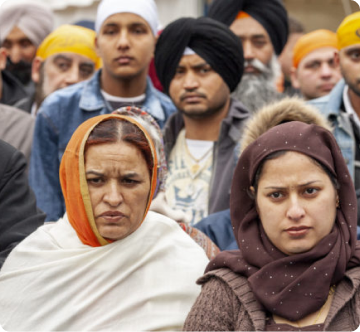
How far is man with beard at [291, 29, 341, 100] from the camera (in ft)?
23.4

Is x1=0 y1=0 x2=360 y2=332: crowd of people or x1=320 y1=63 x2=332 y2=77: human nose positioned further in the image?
x1=320 y1=63 x2=332 y2=77: human nose

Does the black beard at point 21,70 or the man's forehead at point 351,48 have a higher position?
the black beard at point 21,70

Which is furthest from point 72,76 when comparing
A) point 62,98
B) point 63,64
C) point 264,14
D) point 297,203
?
point 297,203

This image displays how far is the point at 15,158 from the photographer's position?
15.2ft

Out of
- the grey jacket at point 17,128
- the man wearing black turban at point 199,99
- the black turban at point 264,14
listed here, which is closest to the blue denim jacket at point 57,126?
the grey jacket at point 17,128

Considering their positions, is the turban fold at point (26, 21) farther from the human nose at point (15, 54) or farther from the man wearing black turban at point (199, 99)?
the man wearing black turban at point (199, 99)

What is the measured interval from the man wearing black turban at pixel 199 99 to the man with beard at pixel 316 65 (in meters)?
1.23

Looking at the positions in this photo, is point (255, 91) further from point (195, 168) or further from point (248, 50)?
point (195, 168)

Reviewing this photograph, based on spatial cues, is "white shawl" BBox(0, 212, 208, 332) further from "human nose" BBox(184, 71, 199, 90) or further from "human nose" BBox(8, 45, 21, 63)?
"human nose" BBox(8, 45, 21, 63)

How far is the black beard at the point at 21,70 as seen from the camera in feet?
25.4

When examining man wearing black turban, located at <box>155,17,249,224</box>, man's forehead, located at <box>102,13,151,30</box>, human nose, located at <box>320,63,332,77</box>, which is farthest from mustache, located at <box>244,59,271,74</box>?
man's forehead, located at <box>102,13,151,30</box>

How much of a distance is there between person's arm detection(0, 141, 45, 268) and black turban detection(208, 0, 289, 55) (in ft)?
10.0

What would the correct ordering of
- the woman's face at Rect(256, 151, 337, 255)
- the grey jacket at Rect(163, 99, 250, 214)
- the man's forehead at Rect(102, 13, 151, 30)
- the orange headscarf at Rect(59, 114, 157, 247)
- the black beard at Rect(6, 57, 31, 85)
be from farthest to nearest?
the black beard at Rect(6, 57, 31, 85), the man's forehead at Rect(102, 13, 151, 30), the grey jacket at Rect(163, 99, 250, 214), the orange headscarf at Rect(59, 114, 157, 247), the woman's face at Rect(256, 151, 337, 255)

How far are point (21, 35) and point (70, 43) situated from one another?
890mm
